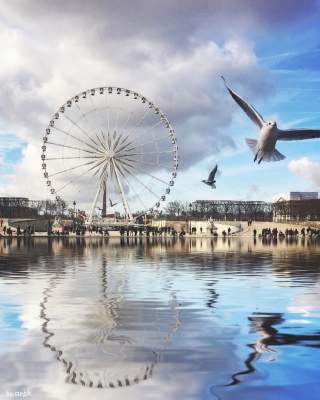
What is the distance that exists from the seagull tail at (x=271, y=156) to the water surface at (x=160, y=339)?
10252mm

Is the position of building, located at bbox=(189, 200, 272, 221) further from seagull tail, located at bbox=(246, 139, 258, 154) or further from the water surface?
the water surface

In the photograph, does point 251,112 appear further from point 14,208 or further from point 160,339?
point 14,208

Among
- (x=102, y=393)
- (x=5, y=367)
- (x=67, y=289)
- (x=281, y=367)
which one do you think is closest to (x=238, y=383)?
(x=281, y=367)

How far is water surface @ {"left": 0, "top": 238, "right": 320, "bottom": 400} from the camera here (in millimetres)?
5777

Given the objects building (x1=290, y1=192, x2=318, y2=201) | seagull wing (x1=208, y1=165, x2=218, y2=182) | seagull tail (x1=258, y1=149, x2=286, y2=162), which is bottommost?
seagull tail (x1=258, y1=149, x2=286, y2=162)

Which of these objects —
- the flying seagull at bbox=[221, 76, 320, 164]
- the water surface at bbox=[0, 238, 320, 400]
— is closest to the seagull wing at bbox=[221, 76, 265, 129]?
the flying seagull at bbox=[221, 76, 320, 164]

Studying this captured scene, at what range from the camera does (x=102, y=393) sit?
18.4 ft

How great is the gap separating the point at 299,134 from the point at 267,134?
1.24 metres

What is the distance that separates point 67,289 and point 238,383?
306 inches

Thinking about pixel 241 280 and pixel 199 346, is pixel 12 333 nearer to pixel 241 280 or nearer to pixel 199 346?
pixel 199 346

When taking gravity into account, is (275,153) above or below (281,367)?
above

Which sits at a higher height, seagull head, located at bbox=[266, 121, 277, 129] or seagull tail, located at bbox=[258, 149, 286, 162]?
seagull head, located at bbox=[266, 121, 277, 129]

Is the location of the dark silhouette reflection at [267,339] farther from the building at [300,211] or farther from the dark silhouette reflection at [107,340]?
the building at [300,211]

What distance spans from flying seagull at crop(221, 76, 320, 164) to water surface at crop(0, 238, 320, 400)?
9706 mm
